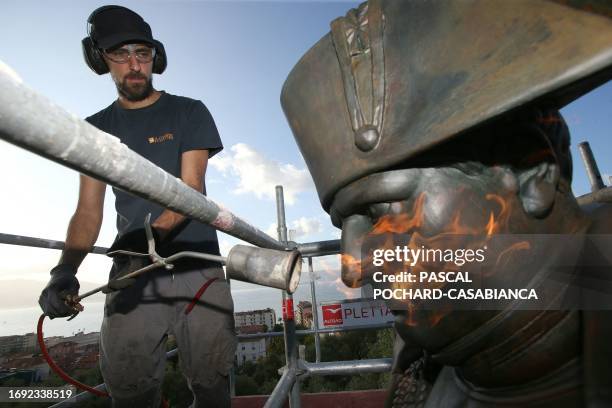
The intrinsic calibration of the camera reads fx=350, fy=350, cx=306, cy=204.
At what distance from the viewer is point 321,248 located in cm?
206

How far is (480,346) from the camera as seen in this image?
0.93m

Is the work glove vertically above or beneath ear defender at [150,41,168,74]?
beneath

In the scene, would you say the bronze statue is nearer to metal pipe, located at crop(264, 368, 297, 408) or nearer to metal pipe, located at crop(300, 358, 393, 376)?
metal pipe, located at crop(264, 368, 297, 408)

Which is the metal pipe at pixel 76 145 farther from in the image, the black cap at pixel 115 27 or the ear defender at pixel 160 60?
the ear defender at pixel 160 60

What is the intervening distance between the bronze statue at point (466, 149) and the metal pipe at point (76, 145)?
0.40m

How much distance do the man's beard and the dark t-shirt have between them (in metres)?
0.08

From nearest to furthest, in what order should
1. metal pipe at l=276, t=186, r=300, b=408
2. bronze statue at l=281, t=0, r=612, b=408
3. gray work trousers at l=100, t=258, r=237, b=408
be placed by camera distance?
1. bronze statue at l=281, t=0, r=612, b=408
2. gray work trousers at l=100, t=258, r=237, b=408
3. metal pipe at l=276, t=186, r=300, b=408

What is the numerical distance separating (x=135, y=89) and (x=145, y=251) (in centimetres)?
88

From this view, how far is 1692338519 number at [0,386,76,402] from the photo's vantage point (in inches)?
69.4

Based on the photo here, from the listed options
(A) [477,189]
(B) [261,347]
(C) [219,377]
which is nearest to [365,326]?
(C) [219,377]

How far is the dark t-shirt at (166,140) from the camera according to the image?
1753mm

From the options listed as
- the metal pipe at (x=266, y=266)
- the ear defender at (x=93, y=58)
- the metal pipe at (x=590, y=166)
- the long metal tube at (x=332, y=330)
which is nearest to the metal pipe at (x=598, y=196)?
the metal pipe at (x=266, y=266)

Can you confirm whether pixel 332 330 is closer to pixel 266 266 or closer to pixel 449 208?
pixel 266 266

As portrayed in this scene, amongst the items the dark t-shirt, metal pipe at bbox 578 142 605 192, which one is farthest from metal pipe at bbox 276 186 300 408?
metal pipe at bbox 578 142 605 192
